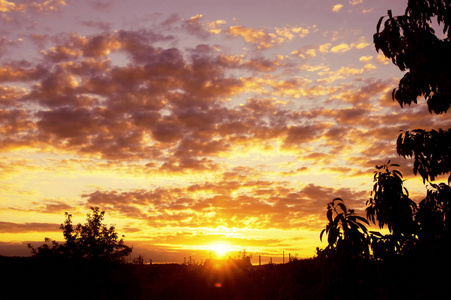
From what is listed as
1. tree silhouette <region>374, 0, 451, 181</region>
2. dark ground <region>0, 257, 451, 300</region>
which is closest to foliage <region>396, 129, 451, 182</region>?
tree silhouette <region>374, 0, 451, 181</region>

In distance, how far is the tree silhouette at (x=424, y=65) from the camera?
28.2ft

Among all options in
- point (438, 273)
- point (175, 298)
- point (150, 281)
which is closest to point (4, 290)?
point (150, 281)

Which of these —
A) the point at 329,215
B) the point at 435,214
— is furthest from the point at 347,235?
the point at 435,214

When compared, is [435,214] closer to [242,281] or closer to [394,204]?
[394,204]

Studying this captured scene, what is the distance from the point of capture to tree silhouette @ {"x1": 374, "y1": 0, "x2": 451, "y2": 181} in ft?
28.2

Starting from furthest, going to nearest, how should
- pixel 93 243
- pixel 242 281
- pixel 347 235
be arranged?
pixel 93 243, pixel 242 281, pixel 347 235

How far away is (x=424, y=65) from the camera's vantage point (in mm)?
8664

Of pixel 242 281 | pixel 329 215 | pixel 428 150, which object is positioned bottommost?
pixel 242 281

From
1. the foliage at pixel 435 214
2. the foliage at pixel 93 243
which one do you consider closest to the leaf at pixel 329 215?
the foliage at pixel 435 214

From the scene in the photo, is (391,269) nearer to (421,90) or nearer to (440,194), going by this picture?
(440,194)

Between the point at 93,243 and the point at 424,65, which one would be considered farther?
the point at 93,243

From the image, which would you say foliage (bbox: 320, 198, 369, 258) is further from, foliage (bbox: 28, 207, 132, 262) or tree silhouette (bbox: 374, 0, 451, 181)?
foliage (bbox: 28, 207, 132, 262)

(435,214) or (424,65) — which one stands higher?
(424,65)

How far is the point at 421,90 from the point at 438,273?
4.39m
